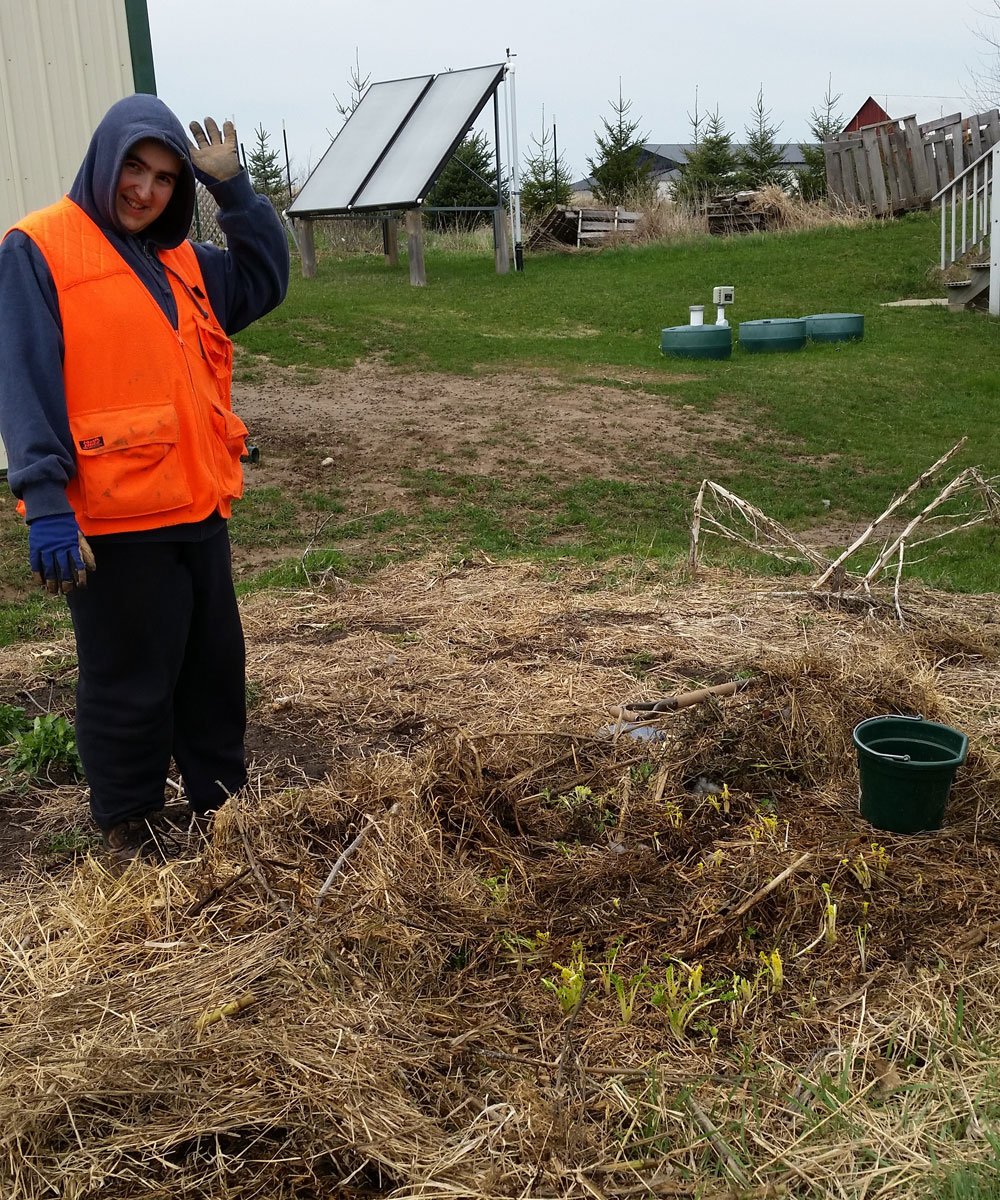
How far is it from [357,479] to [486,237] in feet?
47.2

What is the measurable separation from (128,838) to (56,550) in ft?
2.85

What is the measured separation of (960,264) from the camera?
49.0 ft

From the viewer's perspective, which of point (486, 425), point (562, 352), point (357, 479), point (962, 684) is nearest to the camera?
point (962, 684)

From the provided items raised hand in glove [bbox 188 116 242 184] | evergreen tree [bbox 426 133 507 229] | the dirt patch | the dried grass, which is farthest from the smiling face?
evergreen tree [bbox 426 133 507 229]

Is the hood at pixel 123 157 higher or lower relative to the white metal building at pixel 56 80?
lower

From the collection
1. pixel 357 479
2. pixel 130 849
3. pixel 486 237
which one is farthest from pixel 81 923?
pixel 486 237

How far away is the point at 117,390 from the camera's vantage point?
9.64 ft

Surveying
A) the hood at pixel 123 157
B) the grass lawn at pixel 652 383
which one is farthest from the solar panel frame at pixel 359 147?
the hood at pixel 123 157

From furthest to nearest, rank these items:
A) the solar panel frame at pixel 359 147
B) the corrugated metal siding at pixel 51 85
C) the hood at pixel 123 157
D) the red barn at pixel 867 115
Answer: the red barn at pixel 867 115 → the solar panel frame at pixel 359 147 → the corrugated metal siding at pixel 51 85 → the hood at pixel 123 157

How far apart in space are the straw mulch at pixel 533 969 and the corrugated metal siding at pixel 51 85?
15.1 feet

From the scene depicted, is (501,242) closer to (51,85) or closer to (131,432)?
(51,85)

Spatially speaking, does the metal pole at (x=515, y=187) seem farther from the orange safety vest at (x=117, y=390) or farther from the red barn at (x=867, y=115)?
the red barn at (x=867, y=115)

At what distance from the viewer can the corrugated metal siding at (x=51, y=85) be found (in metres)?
6.94

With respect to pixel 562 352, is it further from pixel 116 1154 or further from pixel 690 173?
pixel 690 173
